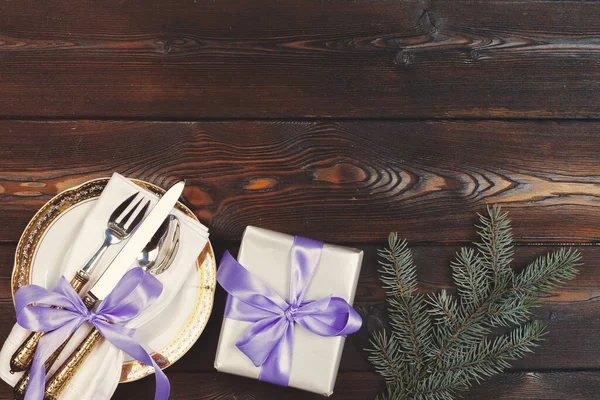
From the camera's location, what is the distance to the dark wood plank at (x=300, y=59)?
744mm

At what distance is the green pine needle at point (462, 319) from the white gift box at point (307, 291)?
0.09 meters

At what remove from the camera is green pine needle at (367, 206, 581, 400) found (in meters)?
0.72

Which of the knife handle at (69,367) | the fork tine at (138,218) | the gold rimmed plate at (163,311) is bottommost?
the knife handle at (69,367)

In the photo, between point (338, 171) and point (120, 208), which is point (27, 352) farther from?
point (338, 171)

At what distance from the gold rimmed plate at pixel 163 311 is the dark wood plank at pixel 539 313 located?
2.5 inches

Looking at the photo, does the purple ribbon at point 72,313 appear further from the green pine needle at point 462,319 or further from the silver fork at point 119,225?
the green pine needle at point 462,319

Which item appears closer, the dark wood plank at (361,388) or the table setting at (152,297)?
the table setting at (152,297)

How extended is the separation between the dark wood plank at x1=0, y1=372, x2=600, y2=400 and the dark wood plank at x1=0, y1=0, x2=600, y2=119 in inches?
15.0

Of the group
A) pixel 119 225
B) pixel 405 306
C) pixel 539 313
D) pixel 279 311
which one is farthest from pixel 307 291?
pixel 539 313

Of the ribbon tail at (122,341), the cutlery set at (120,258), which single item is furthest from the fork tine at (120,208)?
the ribbon tail at (122,341)

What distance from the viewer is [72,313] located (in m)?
0.63

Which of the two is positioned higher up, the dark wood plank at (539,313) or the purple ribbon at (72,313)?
the dark wood plank at (539,313)

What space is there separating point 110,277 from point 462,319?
471mm

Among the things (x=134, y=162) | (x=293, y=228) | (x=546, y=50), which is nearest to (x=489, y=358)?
(x=293, y=228)
